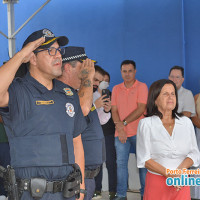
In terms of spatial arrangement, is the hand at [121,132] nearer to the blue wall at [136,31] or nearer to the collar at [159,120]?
the blue wall at [136,31]

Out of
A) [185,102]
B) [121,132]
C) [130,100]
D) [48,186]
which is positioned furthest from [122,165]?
[48,186]

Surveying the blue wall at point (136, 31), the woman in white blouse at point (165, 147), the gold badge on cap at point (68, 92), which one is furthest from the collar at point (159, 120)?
the blue wall at point (136, 31)

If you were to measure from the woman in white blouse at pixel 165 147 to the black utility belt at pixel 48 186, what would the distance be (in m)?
0.84

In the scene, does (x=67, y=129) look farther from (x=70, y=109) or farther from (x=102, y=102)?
(x=102, y=102)

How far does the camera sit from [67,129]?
83.9 inches

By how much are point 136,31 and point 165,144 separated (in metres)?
3.31

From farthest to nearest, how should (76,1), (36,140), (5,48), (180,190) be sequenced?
1. (5,48)
2. (76,1)
3. (180,190)
4. (36,140)

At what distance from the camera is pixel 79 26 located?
649 centimetres

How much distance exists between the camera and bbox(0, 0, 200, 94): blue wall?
5.29m

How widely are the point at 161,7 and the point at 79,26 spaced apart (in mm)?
1643

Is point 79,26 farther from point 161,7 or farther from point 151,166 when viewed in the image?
point 151,166

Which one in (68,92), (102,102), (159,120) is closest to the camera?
(68,92)

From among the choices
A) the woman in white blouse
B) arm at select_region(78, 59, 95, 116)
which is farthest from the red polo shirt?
arm at select_region(78, 59, 95, 116)

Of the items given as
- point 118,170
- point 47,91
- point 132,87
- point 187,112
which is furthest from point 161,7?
point 47,91
